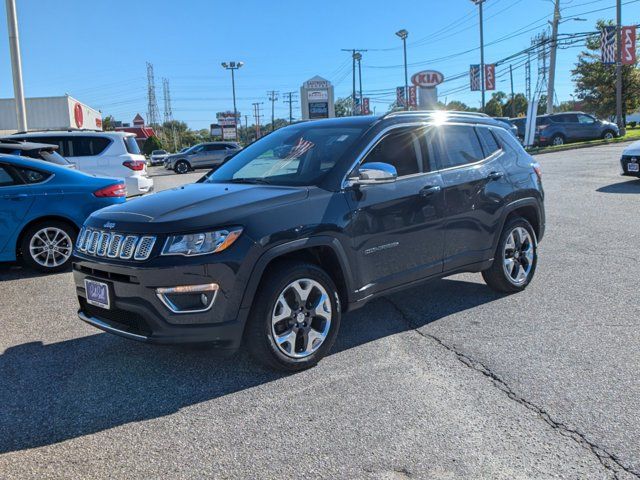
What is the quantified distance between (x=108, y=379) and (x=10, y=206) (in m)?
4.15

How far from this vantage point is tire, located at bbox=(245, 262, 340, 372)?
12.5 ft

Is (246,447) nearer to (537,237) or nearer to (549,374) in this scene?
(549,374)

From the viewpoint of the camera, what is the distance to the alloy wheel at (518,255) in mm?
5770

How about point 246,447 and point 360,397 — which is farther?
point 360,397

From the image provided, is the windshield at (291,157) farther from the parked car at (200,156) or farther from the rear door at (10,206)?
the parked car at (200,156)

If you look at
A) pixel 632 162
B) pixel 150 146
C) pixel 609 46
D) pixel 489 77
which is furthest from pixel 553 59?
pixel 150 146

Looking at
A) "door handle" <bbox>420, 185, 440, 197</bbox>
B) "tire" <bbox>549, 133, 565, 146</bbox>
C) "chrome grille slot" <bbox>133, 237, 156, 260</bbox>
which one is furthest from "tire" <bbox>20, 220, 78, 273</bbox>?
"tire" <bbox>549, 133, 565, 146</bbox>

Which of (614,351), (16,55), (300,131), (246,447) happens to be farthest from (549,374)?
(16,55)

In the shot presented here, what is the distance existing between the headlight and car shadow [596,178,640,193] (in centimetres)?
1199

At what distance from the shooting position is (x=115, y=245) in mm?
3836

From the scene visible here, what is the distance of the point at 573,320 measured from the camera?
4.96 m

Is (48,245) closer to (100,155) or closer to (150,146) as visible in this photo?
(100,155)

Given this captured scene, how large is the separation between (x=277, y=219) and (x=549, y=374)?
2.13 metres

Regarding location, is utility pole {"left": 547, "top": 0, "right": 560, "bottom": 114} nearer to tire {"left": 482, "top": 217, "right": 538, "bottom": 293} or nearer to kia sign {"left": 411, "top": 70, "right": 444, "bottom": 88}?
kia sign {"left": 411, "top": 70, "right": 444, "bottom": 88}
